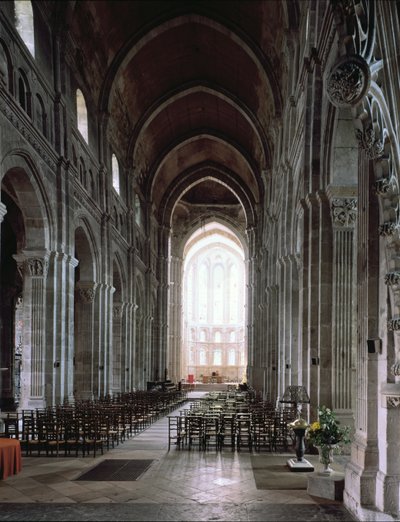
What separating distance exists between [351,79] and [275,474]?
8613mm

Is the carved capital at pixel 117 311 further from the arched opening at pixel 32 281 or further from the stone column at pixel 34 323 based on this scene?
the stone column at pixel 34 323

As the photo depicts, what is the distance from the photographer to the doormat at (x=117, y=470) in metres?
12.8

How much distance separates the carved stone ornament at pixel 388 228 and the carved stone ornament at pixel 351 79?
1766mm

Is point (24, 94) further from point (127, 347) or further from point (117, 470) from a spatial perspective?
point (127, 347)

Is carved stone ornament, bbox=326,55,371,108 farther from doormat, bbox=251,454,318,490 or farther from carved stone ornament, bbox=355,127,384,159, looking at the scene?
doormat, bbox=251,454,318,490

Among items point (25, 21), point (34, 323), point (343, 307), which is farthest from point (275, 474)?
point (25, 21)

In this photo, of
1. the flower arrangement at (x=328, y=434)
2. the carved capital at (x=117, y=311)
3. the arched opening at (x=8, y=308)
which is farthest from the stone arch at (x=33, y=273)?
the carved capital at (x=117, y=311)

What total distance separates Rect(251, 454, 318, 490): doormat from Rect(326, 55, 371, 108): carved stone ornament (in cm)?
743

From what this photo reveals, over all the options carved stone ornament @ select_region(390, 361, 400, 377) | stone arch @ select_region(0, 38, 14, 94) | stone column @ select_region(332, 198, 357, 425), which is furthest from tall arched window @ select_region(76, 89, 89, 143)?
carved stone ornament @ select_region(390, 361, 400, 377)

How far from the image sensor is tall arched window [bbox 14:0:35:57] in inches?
823

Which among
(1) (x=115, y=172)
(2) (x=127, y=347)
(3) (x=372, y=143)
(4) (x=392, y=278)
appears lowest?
(2) (x=127, y=347)

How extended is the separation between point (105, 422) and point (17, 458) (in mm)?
4831

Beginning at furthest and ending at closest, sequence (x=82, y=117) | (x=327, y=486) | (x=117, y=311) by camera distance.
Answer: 1. (x=117, y=311)
2. (x=82, y=117)
3. (x=327, y=486)

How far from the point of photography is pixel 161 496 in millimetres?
11000
